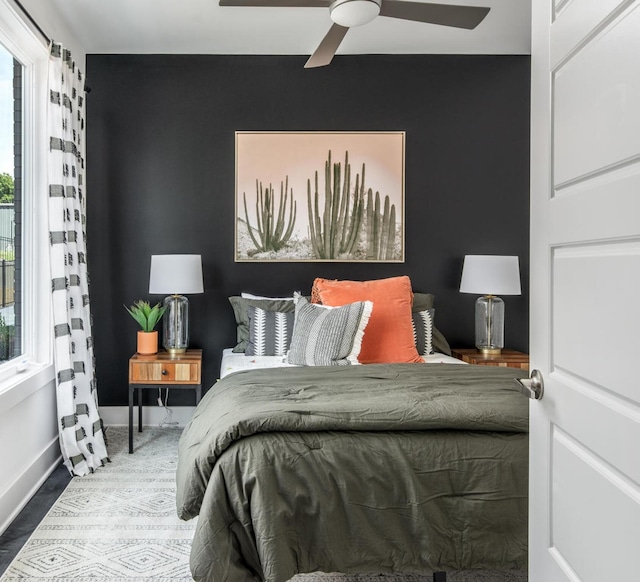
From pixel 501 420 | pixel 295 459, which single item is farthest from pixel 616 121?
pixel 295 459

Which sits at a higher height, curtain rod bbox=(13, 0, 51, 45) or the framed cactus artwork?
curtain rod bbox=(13, 0, 51, 45)

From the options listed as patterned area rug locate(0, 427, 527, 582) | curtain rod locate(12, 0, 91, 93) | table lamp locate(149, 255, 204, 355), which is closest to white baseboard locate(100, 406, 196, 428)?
table lamp locate(149, 255, 204, 355)

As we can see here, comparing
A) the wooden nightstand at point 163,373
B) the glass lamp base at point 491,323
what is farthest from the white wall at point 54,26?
the glass lamp base at point 491,323

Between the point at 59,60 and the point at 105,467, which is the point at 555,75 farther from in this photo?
the point at 105,467

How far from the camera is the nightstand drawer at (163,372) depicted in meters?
3.62

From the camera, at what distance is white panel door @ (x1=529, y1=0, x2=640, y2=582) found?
39.1 inches

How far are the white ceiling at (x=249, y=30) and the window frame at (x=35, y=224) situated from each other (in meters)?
0.28

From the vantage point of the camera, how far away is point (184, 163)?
13.6 ft

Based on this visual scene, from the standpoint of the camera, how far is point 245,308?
3.96m

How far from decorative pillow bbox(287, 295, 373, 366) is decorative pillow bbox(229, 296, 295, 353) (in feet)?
1.75

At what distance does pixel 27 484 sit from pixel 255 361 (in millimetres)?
1376

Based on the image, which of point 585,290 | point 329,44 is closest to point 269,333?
point 329,44

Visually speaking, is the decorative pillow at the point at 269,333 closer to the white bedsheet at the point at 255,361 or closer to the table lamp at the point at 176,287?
the white bedsheet at the point at 255,361

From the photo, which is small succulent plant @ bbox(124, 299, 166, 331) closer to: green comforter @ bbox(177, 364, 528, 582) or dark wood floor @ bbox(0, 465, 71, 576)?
dark wood floor @ bbox(0, 465, 71, 576)
